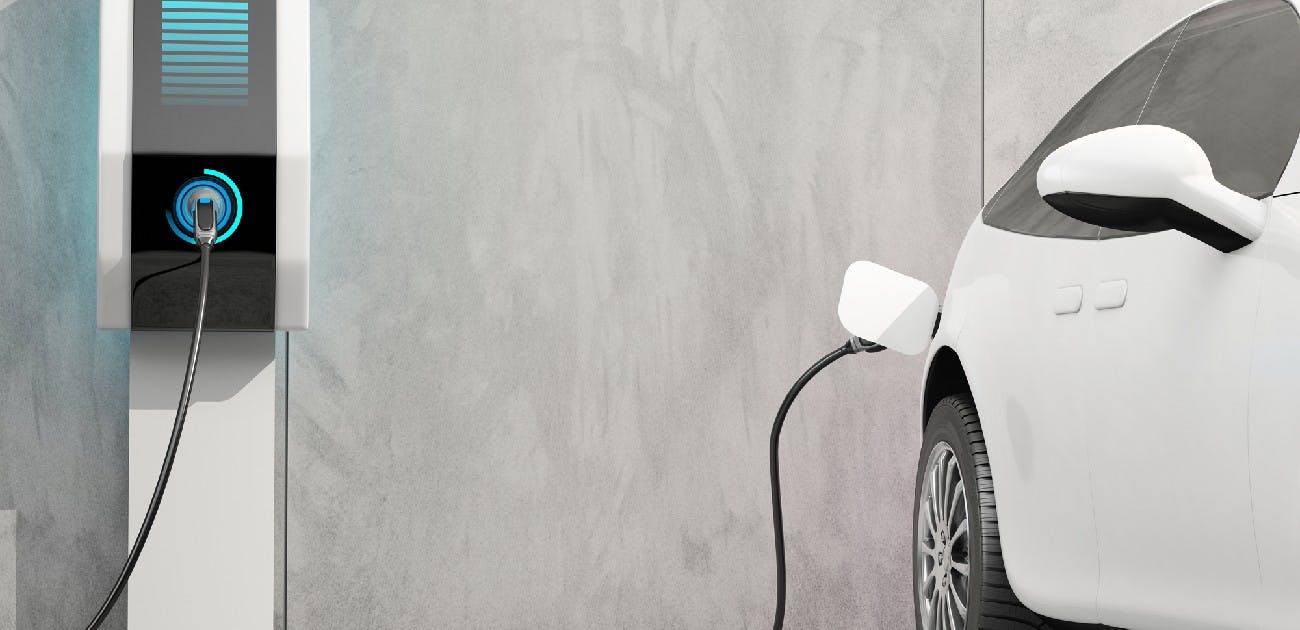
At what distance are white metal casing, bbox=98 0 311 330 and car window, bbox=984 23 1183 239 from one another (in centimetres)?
151

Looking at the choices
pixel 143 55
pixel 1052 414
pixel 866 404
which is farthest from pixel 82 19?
pixel 1052 414

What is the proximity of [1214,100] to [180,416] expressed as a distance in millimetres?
2075

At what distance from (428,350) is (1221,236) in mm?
2096

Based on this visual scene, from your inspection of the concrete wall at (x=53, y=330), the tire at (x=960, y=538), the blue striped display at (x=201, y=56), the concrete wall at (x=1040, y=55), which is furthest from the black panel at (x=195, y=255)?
the concrete wall at (x=1040, y=55)

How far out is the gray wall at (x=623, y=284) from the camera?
123 inches

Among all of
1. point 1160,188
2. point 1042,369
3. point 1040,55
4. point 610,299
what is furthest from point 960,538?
point 1040,55

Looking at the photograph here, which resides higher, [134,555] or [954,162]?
[954,162]

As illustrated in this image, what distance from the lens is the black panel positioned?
8.66 ft

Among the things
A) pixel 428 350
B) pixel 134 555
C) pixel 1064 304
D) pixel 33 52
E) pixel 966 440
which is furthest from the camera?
pixel 428 350

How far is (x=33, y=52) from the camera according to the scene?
9.55ft

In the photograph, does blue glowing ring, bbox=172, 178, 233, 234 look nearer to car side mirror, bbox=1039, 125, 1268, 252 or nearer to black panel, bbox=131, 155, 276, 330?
black panel, bbox=131, 155, 276, 330

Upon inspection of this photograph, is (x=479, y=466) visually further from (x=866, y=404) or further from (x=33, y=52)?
(x=33, y=52)

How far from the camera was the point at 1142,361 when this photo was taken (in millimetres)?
1674

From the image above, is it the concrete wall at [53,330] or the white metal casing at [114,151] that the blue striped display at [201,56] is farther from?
the concrete wall at [53,330]
